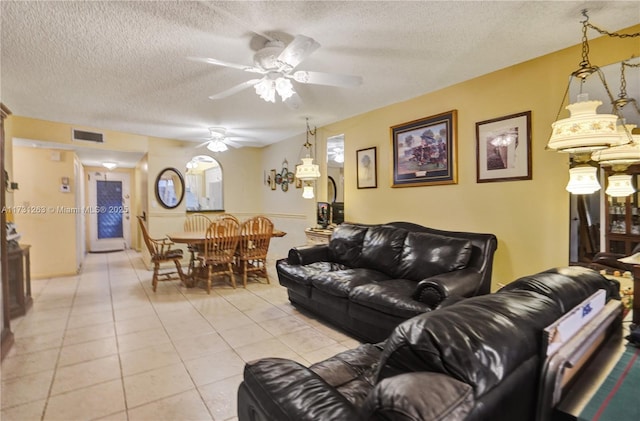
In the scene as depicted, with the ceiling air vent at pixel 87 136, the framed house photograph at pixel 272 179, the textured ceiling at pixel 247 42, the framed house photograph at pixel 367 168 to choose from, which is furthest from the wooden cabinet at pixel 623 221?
the ceiling air vent at pixel 87 136

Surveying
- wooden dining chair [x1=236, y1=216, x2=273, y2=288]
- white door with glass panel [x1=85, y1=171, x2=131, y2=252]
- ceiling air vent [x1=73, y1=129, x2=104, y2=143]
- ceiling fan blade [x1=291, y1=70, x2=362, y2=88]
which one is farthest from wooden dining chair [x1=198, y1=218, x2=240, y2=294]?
white door with glass panel [x1=85, y1=171, x2=131, y2=252]

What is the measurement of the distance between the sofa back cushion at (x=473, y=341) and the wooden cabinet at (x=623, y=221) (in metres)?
1.80

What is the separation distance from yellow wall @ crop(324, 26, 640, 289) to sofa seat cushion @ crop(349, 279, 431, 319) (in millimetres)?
981

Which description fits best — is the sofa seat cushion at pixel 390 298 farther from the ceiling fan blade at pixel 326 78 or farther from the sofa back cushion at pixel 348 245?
the ceiling fan blade at pixel 326 78

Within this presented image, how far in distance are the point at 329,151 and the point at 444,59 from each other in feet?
9.49

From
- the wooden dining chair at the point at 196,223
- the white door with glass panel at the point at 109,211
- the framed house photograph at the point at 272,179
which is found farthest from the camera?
the white door with glass panel at the point at 109,211

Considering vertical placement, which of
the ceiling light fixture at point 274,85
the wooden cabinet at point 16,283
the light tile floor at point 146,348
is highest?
the ceiling light fixture at point 274,85

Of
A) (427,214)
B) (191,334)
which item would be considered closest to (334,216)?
(427,214)

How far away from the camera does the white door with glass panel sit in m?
7.59

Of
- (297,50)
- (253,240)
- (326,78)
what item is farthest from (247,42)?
(253,240)

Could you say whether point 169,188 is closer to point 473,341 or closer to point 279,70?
point 279,70

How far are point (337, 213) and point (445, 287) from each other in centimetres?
283

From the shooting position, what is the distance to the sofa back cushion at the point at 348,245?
12.0ft

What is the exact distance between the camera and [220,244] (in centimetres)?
428
